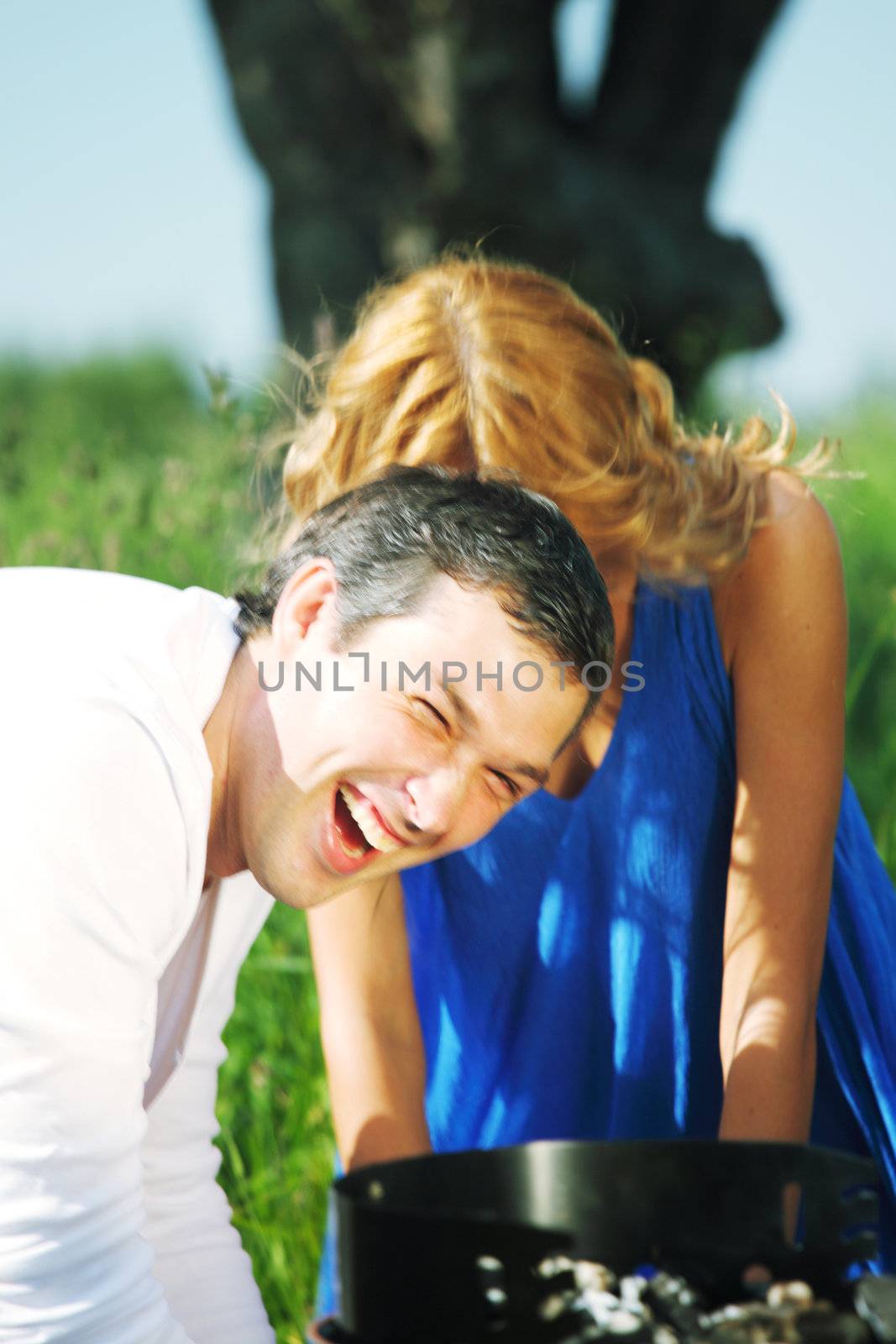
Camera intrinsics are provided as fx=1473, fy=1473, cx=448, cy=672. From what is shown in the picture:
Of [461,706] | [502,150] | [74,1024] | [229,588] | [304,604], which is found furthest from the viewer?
[502,150]

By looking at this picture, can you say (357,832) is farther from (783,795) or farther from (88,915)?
(783,795)

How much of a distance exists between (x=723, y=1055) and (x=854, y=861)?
33 centimetres

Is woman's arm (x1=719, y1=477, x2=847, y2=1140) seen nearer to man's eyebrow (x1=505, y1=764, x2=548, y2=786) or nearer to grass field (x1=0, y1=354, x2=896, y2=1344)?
man's eyebrow (x1=505, y1=764, x2=548, y2=786)

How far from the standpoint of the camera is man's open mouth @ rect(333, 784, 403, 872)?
1.19 m

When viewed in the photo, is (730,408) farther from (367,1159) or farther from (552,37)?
(367,1159)

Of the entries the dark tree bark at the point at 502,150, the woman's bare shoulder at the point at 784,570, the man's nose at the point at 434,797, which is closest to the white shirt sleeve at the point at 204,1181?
the man's nose at the point at 434,797

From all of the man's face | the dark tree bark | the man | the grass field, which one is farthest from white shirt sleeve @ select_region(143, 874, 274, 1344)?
the dark tree bark

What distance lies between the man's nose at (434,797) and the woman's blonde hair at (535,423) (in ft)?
1.29

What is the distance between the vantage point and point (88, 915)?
1.05 m

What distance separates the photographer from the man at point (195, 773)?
3.39 ft

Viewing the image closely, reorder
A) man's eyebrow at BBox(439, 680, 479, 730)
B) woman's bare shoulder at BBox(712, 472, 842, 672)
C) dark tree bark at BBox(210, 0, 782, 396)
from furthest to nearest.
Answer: dark tree bark at BBox(210, 0, 782, 396) → woman's bare shoulder at BBox(712, 472, 842, 672) → man's eyebrow at BBox(439, 680, 479, 730)

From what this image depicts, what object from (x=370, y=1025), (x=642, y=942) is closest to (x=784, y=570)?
(x=642, y=942)

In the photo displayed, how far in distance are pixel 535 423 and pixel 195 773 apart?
559 mm

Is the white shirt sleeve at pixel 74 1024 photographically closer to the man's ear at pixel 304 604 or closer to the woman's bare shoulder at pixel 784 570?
the man's ear at pixel 304 604
